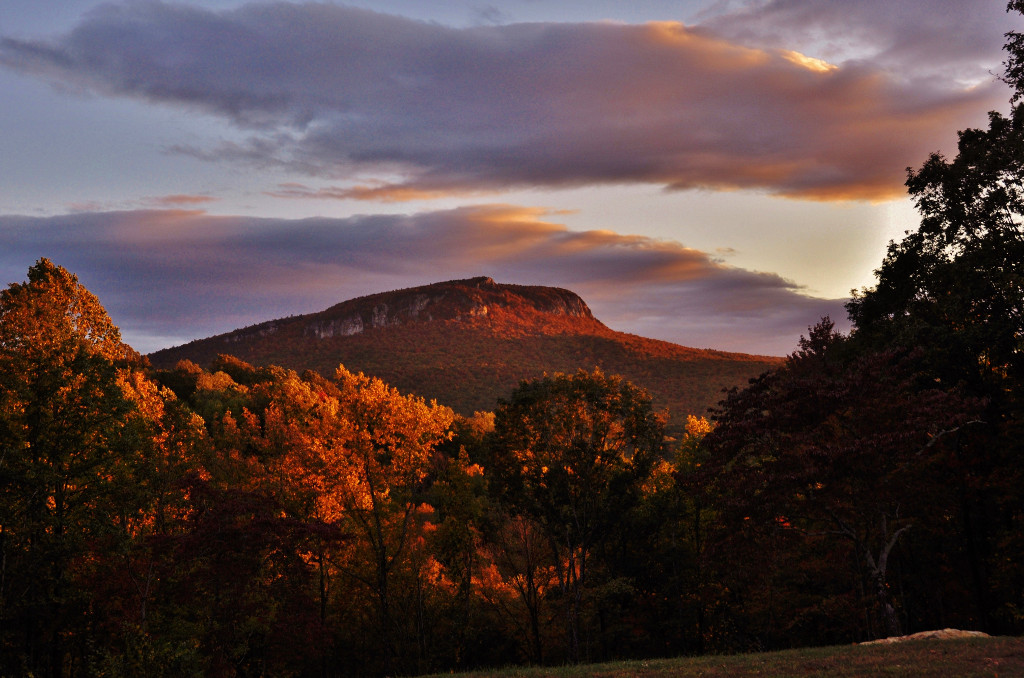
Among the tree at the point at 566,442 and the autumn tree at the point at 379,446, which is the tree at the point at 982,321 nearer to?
the tree at the point at 566,442

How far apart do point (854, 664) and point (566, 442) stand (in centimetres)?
2011

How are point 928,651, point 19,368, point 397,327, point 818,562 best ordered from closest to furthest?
point 928,651
point 19,368
point 818,562
point 397,327

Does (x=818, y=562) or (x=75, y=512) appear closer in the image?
(x=75, y=512)

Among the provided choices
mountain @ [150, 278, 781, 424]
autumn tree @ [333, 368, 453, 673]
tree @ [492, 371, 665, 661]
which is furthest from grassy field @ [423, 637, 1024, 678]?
mountain @ [150, 278, 781, 424]

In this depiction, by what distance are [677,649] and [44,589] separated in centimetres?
3668

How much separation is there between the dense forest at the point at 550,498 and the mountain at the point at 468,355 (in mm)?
77968

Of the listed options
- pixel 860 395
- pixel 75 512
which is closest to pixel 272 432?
pixel 75 512

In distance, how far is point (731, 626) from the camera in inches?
1742

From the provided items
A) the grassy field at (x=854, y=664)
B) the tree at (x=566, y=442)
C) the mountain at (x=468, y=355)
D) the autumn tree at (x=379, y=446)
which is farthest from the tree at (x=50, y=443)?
the mountain at (x=468, y=355)

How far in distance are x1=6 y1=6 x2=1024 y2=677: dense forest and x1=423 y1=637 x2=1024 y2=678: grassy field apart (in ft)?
15.4

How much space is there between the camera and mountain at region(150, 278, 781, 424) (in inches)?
5389

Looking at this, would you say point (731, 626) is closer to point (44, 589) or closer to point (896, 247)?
point (896, 247)

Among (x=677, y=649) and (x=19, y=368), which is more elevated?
(x=19, y=368)

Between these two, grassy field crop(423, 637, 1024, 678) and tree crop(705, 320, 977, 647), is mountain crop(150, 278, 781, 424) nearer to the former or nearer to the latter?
tree crop(705, 320, 977, 647)
